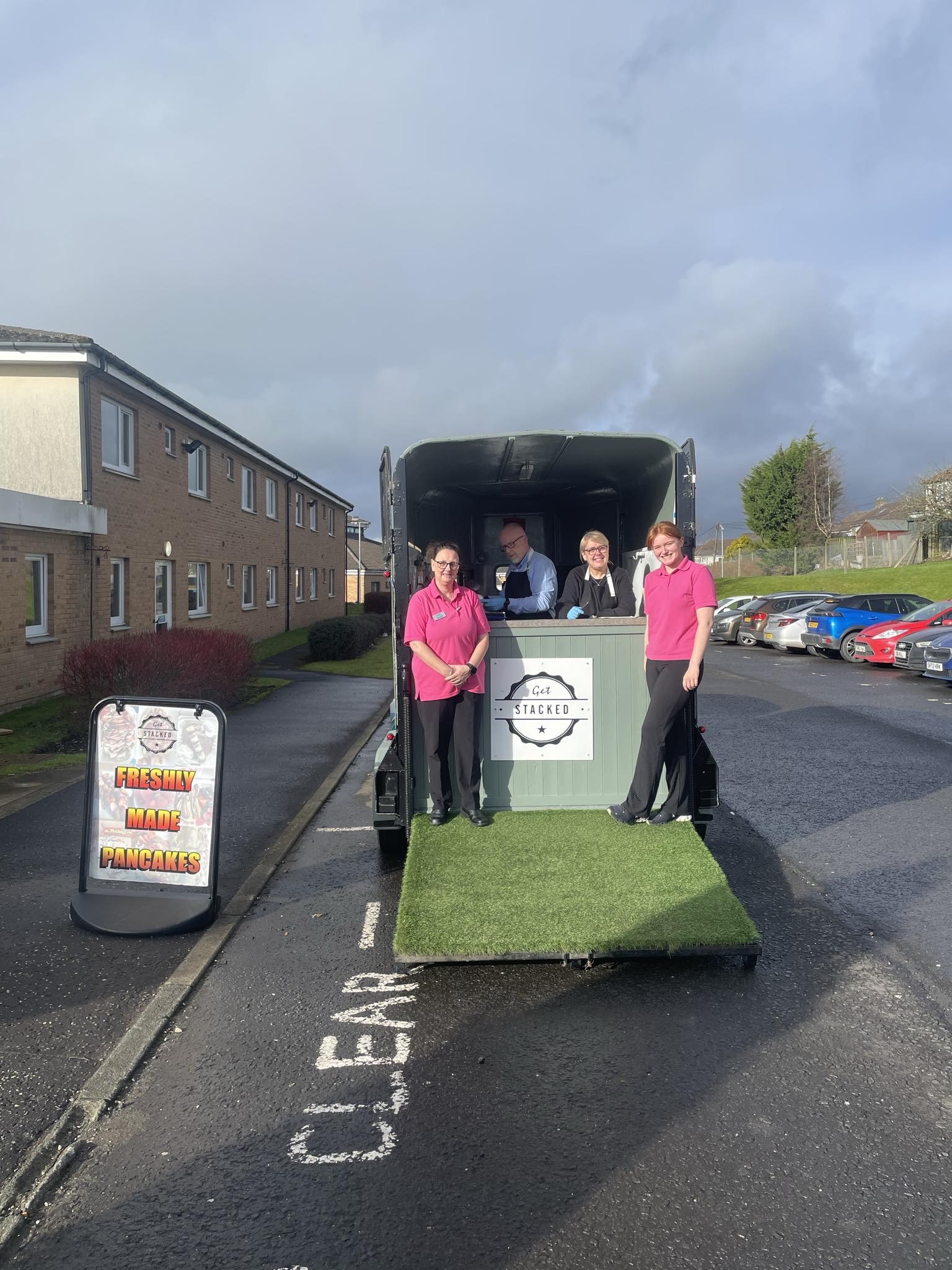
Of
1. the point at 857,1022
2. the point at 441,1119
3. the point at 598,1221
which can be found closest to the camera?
the point at 598,1221

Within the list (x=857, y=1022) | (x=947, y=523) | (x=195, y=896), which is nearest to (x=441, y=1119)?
(x=857, y=1022)

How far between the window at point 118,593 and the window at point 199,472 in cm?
496

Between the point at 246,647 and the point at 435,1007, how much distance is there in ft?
42.5

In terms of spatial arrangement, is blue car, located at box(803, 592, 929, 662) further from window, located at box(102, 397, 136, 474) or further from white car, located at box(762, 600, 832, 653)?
window, located at box(102, 397, 136, 474)

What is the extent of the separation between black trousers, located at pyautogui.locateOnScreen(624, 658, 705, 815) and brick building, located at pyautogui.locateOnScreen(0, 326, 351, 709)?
11250 millimetres

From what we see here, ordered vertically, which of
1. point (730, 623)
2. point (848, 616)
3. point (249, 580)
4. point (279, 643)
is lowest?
point (279, 643)

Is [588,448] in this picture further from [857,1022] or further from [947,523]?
[947,523]

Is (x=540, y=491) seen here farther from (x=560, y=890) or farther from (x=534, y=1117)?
(x=534, y=1117)

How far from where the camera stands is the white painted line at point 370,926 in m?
5.20

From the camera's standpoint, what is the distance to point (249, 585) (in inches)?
1196

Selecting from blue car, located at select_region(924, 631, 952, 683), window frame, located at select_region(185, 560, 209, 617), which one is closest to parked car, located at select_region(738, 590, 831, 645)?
blue car, located at select_region(924, 631, 952, 683)

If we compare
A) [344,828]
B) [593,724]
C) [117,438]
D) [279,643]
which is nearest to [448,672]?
[593,724]

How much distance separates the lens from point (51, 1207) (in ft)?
9.61

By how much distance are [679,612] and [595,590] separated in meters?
0.96
